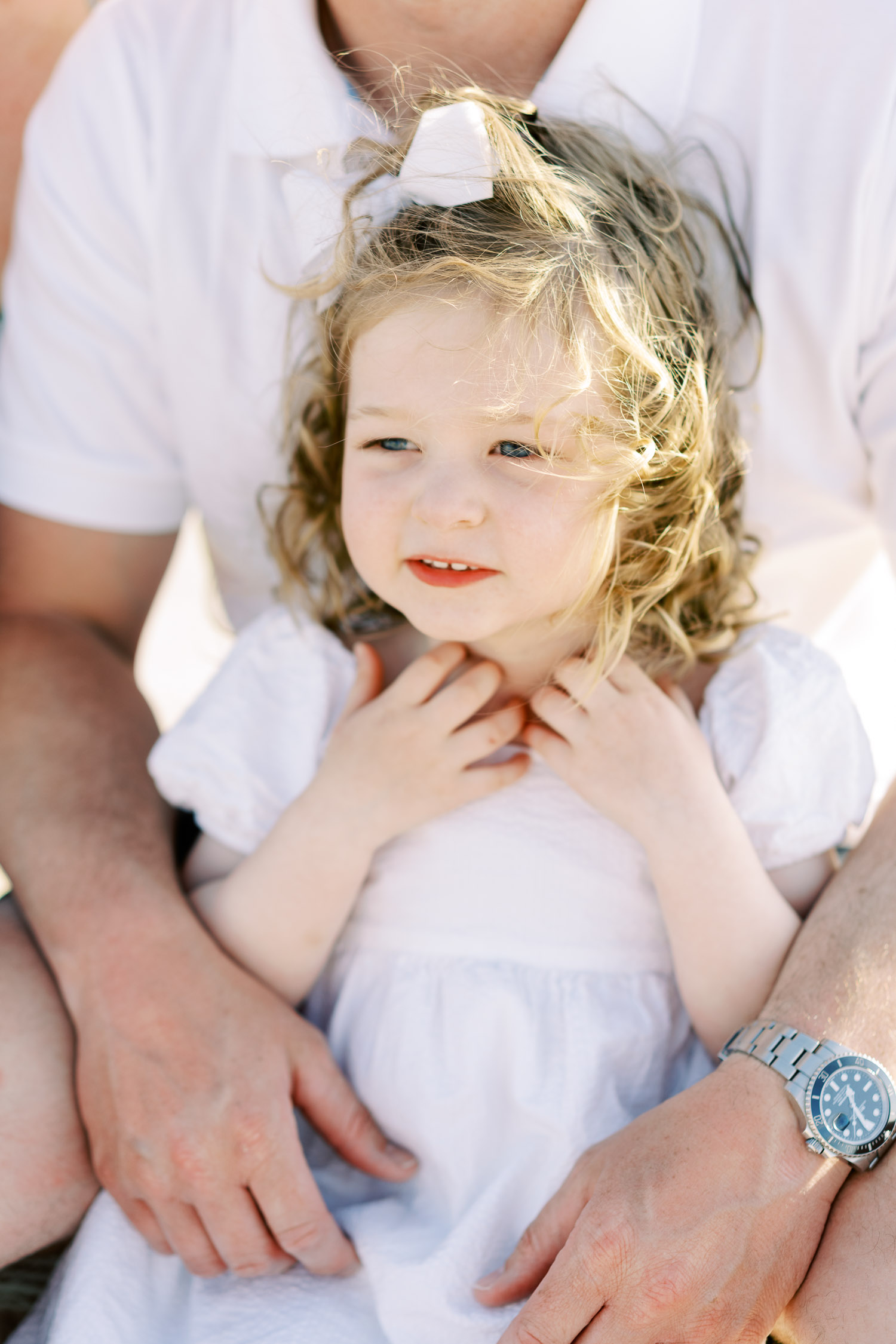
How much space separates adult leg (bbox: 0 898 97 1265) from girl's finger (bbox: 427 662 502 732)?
512 millimetres

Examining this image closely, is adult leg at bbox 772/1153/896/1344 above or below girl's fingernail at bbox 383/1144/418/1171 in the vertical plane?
above

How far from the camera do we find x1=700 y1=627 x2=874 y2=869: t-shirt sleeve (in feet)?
4.10

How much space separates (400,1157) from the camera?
1.26 m

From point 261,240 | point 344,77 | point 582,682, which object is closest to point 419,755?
point 582,682

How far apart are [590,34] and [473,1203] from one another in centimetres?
117

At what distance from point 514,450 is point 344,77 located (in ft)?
1.86

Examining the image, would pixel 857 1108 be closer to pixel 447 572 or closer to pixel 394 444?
pixel 447 572

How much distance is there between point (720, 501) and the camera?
1325 mm

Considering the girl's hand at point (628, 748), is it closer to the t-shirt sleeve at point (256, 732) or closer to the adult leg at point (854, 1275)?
the t-shirt sleeve at point (256, 732)

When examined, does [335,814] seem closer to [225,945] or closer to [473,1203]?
[225,945]

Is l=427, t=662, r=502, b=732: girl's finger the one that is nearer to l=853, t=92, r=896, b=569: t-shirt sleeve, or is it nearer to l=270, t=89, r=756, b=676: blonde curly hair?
l=270, t=89, r=756, b=676: blonde curly hair

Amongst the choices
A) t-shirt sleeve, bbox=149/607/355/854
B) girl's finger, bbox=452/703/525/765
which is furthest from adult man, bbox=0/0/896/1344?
girl's finger, bbox=452/703/525/765

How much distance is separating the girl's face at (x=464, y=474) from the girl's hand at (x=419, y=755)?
129mm

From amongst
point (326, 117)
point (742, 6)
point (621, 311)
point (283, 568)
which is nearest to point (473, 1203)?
point (283, 568)
